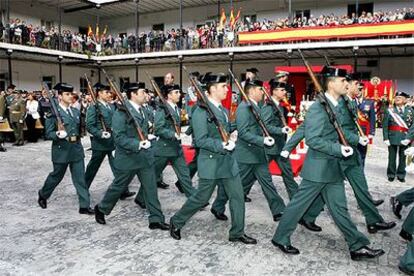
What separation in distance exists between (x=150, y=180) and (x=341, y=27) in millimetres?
15056

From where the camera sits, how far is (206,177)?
405 centimetres

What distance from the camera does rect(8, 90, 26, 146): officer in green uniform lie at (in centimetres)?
1227

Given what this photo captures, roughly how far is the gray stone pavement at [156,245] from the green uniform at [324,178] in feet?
1.25

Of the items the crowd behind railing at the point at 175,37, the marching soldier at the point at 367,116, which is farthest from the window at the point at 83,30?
the marching soldier at the point at 367,116

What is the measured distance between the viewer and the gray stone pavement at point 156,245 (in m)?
3.60

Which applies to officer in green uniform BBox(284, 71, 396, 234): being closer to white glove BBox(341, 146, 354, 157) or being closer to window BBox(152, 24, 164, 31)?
white glove BBox(341, 146, 354, 157)

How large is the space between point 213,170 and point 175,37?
63.5 ft

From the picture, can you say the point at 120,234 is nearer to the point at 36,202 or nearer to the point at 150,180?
the point at 150,180

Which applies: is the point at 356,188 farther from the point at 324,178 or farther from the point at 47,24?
the point at 47,24

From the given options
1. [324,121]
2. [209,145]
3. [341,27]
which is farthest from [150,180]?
[341,27]

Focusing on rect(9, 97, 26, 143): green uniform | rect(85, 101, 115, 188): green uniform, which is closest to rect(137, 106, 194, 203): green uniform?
rect(85, 101, 115, 188): green uniform

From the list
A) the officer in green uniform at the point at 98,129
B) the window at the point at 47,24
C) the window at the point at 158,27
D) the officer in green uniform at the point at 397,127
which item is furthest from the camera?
the window at the point at 158,27

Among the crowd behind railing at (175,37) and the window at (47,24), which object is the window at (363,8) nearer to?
the crowd behind railing at (175,37)

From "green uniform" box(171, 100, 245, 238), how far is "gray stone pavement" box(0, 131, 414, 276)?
421mm
